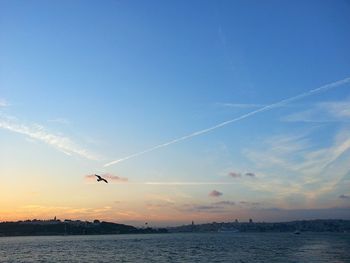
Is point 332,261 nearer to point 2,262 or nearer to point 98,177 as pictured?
point 98,177

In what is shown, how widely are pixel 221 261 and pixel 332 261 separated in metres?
16.3

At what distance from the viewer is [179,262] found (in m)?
73.4

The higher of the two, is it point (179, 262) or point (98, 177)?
point (98, 177)

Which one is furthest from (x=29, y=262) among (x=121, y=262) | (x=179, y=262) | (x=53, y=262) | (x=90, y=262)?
(x=179, y=262)

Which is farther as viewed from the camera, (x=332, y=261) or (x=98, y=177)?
(x=332, y=261)

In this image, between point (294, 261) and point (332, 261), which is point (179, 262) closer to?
point (294, 261)

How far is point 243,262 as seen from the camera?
71875mm

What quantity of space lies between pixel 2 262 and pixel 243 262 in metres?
37.8

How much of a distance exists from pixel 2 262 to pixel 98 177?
39080 millimetres

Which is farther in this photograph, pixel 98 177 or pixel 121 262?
pixel 121 262

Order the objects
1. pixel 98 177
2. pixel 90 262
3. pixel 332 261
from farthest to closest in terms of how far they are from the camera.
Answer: pixel 90 262 → pixel 332 261 → pixel 98 177

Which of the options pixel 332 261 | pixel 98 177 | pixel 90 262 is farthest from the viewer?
pixel 90 262

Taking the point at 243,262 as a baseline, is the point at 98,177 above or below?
above

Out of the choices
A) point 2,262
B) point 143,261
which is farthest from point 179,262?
point 2,262
